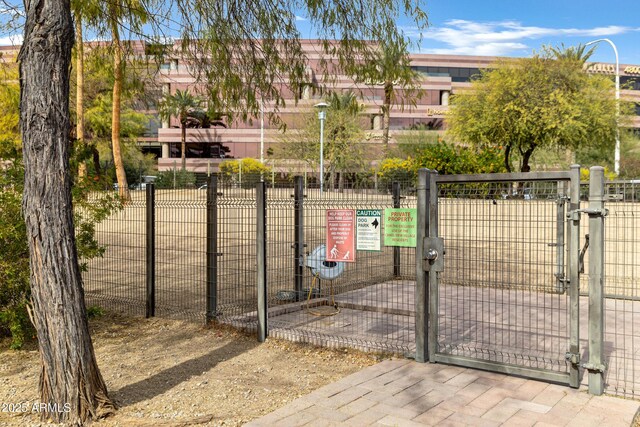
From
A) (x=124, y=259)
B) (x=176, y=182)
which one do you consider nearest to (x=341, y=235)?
(x=124, y=259)

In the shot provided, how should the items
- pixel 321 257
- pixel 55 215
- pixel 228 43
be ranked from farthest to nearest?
pixel 228 43
pixel 321 257
pixel 55 215

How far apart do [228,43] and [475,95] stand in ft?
93.0

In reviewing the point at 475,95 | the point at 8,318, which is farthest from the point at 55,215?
the point at 475,95

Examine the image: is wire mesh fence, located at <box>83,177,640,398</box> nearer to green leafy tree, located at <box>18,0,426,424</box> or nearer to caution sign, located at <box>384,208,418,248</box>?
caution sign, located at <box>384,208,418,248</box>

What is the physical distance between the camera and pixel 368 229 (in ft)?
20.1

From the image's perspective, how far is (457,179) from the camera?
5566 mm

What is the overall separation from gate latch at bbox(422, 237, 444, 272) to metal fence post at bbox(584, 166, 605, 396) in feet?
4.32

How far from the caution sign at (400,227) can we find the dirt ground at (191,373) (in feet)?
3.80

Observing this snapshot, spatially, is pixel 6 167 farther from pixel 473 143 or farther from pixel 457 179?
pixel 473 143

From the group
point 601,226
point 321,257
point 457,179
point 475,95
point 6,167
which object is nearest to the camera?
point 601,226

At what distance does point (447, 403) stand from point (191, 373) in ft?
7.74

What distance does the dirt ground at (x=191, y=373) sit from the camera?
4520 mm

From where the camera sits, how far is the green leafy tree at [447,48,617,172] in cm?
3169

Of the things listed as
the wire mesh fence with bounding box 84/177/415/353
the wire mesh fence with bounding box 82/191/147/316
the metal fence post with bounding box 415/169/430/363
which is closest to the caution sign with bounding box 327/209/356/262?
the wire mesh fence with bounding box 84/177/415/353
